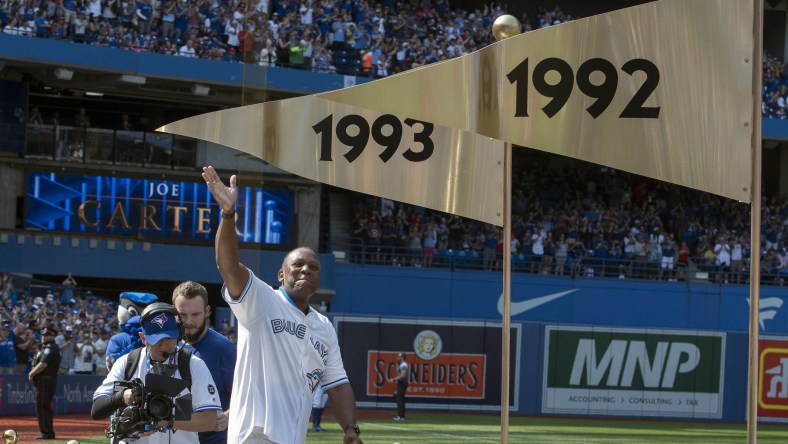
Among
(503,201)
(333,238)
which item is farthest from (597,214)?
(503,201)

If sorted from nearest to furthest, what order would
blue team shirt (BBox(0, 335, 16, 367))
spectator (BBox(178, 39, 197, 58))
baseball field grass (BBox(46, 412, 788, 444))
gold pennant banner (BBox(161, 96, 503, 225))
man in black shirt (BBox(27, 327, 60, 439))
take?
gold pennant banner (BBox(161, 96, 503, 225)) < man in black shirt (BBox(27, 327, 60, 439)) < baseball field grass (BBox(46, 412, 788, 444)) < blue team shirt (BBox(0, 335, 16, 367)) < spectator (BBox(178, 39, 197, 58))

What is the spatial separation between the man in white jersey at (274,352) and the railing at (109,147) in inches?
1102

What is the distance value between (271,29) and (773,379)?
611 inches

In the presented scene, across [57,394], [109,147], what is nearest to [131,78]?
[109,147]

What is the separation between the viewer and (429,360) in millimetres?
28984

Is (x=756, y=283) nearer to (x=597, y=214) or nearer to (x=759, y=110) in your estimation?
(x=759, y=110)

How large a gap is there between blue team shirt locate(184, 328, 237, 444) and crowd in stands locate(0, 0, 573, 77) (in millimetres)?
23130

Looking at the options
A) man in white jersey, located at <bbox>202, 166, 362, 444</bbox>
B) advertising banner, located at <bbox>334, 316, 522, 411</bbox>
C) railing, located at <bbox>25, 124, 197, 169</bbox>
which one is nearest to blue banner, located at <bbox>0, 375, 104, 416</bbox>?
advertising banner, located at <bbox>334, 316, 522, 411</bbox>

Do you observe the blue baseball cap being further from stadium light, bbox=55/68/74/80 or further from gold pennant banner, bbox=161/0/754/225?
stadium light, bbox=55/68/74/80

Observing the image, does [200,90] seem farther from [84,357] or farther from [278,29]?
[84,357]

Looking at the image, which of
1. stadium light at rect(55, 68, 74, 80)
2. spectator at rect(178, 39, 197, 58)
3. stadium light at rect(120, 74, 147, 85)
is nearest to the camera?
stadium light at rect(55, 68, 74, 80)

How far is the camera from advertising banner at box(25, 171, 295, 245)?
32719mm

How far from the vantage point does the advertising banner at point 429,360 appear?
2836 centimetres

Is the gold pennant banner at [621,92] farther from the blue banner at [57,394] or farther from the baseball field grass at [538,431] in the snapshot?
the blue banner at [57,394]
